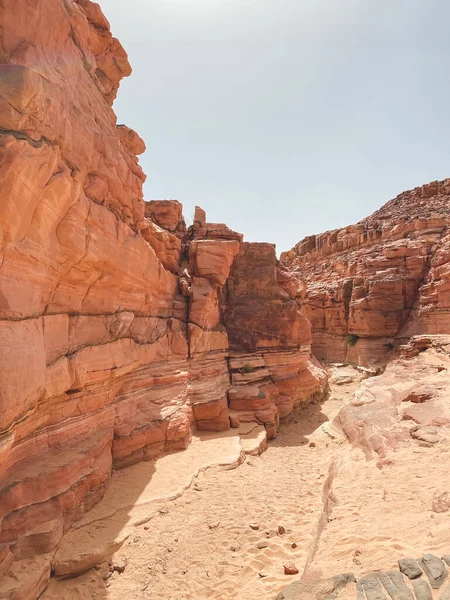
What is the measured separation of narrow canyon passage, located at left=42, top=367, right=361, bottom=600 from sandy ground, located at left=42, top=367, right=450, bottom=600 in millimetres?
21

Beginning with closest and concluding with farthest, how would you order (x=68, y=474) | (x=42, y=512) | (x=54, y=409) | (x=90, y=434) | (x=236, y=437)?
(x=42, y=512) < (x=68, y=474) < (x=54, y=409) < (x=90, y=434) < (x=236, y=437)

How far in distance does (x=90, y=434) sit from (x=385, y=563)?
24.8ft

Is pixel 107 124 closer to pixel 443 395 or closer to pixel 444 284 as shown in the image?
pixel 443 395

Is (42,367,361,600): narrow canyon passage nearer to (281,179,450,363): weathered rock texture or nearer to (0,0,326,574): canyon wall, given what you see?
(0,0,326,574): canyon wall

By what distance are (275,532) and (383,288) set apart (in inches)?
1015

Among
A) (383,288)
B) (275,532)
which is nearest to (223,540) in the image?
(275,532)

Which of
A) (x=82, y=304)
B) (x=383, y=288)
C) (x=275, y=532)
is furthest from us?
(x=383, y=288)

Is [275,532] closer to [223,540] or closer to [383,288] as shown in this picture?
[223,540]

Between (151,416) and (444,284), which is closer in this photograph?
(151,416)

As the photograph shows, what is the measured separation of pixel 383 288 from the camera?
2839 centimetres

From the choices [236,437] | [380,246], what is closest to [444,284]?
[380,246]

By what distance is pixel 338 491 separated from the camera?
24.3 feet

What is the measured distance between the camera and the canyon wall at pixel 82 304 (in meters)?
6.01

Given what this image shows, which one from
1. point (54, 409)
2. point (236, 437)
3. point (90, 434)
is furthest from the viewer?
point (236, 437)
